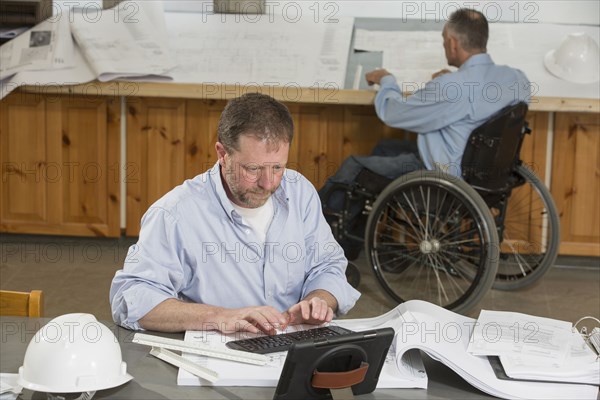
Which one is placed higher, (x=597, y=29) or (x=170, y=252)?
(x=597, y=29)

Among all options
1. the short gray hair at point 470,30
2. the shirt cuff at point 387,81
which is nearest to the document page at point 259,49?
the shirt cuff at point 387,81

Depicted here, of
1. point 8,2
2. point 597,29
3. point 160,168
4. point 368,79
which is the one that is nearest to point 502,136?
point 368,79

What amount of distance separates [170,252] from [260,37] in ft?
8.93

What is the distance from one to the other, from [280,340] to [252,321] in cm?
9

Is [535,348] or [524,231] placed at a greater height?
[535,348]

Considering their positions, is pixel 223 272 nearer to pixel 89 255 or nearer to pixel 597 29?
pixel 89 255

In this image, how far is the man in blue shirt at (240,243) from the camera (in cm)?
175

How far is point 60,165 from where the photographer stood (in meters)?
4.36

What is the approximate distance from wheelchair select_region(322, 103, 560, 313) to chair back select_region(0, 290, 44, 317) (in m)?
1.87

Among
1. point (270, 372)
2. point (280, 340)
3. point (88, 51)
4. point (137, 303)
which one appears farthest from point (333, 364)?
point (88, 51)

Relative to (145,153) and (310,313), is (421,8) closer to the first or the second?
(145,153)

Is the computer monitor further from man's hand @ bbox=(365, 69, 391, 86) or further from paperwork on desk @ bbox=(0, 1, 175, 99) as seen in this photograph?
paperwork on desk @ bbox=(0, 1, 175, 99)

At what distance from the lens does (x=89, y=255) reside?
433 cm

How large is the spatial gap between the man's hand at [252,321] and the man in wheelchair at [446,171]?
1.73 meters
